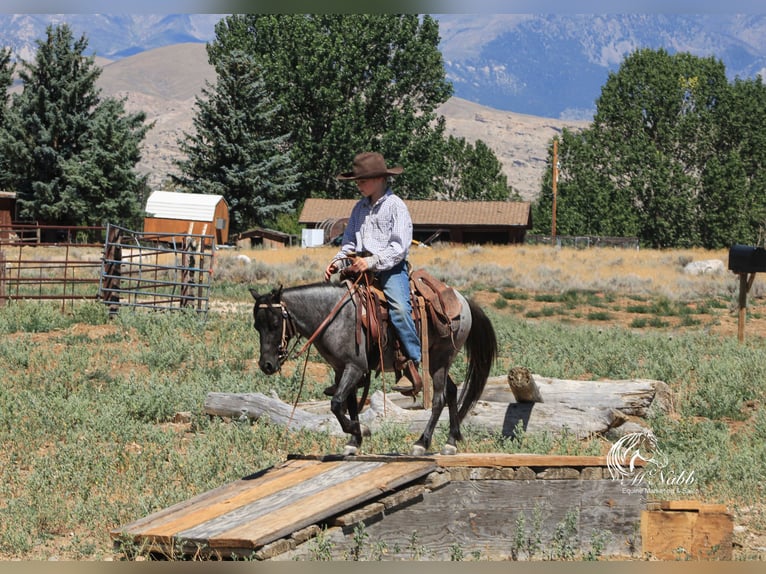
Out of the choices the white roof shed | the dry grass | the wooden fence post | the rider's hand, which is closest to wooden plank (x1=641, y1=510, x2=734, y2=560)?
the rider's hand

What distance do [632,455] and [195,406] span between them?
220 inches

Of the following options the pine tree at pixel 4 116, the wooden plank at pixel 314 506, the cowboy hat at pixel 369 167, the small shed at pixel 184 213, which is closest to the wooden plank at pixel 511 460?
the wooden plank at pixel 314 506

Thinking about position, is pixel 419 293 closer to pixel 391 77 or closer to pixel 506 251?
pixel 506 251

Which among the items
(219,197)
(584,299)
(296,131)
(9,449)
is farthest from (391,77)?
(9,449)

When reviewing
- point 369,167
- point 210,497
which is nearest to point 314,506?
point 210,497

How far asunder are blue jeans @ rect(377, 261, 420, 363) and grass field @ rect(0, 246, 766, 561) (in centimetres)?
154

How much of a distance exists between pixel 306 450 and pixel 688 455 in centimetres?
396

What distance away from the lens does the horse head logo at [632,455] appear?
26.5 ft

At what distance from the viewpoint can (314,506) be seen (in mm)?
7016

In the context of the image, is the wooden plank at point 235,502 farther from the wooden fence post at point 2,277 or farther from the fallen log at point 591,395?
the wooden fence post at point 2,277

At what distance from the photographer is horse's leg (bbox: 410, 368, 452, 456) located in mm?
9234

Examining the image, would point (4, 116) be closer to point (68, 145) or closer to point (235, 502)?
point (68, 145)

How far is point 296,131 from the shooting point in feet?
221

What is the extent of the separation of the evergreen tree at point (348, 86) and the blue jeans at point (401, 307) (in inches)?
2220
